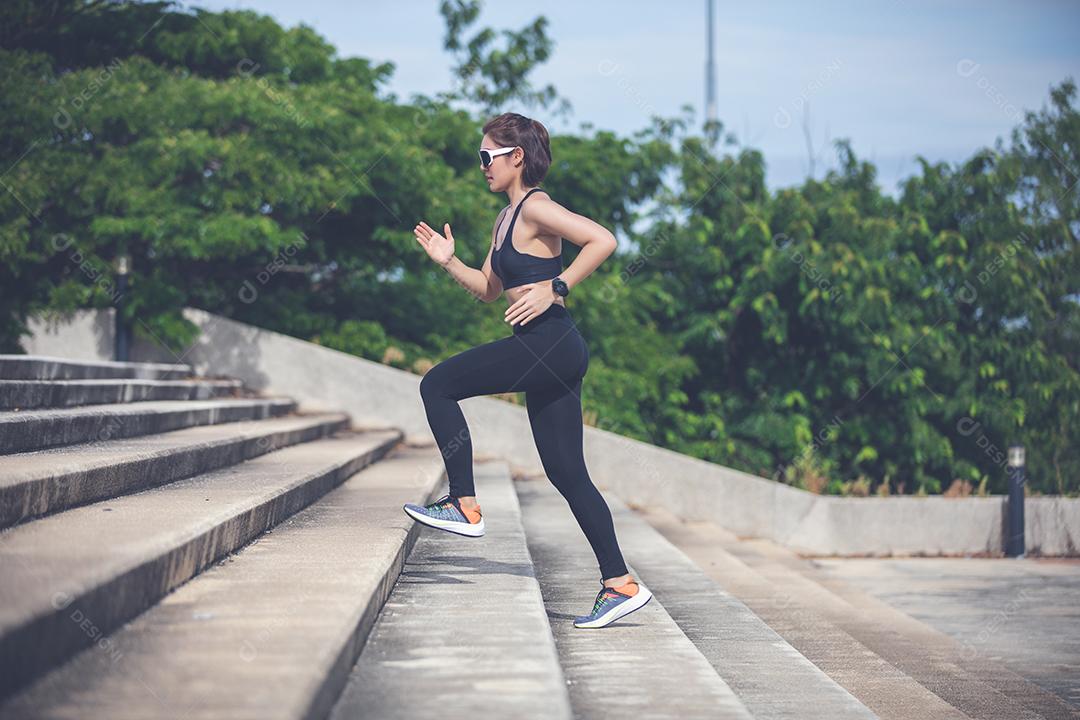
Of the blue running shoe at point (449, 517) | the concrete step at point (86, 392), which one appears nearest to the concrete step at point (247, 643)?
the blue running shoe at point (449, 517)

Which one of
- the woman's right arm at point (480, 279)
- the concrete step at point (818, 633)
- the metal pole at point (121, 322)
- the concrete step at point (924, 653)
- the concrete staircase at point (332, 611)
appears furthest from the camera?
the metal pole at point (121, 322)

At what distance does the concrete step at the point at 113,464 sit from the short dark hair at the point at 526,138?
2.05m

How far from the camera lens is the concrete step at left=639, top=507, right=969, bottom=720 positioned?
4742mm

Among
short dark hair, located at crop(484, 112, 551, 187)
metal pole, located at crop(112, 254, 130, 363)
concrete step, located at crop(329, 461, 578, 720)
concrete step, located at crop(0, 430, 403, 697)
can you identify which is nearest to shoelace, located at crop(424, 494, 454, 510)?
concrete step, located at crop(329, 461, 578, 720)

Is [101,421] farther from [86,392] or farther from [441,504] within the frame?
[441,504]

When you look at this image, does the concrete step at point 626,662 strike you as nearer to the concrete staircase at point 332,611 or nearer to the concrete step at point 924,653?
the concrete staircase at point 332,611

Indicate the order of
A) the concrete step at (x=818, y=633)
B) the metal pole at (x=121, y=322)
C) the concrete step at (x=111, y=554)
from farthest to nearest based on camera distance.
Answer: the metal pole at (x=121, y=322)
the concrete step at (x=818, y=633)
the concrete step at (x=111, y=554)

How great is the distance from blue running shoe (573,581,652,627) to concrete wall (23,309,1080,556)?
724 centimetres

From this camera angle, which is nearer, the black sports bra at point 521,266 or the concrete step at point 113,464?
the concrete step at point 113,464

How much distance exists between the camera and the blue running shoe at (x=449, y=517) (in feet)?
13.7

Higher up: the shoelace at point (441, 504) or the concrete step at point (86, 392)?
the concrete step at point (86, 392)

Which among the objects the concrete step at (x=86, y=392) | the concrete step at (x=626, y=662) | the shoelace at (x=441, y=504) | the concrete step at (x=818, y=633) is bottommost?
the concrete step at (x=818, y=633)

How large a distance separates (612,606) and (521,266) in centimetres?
134

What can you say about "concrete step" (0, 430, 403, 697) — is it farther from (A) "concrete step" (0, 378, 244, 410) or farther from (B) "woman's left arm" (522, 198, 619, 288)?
(B) "woman's left arm" (522, 198, 619, 288)
